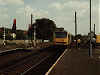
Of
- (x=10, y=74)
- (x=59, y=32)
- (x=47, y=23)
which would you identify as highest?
(x=47, y=23)

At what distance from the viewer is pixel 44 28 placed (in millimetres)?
68125

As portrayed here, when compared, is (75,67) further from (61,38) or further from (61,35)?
(61,35)

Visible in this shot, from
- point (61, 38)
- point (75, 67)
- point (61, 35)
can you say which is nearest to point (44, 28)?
point (61, 35)

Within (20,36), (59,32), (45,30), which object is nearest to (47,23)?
(45,30)

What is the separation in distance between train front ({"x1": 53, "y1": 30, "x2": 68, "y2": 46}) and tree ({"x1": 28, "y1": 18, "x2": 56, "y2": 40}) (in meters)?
42.7

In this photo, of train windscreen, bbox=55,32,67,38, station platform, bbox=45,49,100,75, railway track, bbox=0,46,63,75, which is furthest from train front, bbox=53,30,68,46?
station platform, bbox=45,49,100,75

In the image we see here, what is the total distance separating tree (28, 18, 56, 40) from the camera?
6675 centimetres

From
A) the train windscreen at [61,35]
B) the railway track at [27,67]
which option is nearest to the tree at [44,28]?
the train windscreen at [61,35]

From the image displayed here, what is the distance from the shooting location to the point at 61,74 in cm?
700

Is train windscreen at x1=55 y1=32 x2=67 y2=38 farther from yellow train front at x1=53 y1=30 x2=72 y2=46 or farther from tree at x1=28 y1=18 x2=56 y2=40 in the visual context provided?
tree at x1=28 y1=18 x2=56 y2=40

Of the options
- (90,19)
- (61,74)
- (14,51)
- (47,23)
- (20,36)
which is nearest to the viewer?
(61,74)

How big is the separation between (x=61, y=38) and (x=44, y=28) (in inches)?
1774

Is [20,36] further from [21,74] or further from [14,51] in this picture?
[21,74]

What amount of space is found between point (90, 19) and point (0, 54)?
32.6 feet
